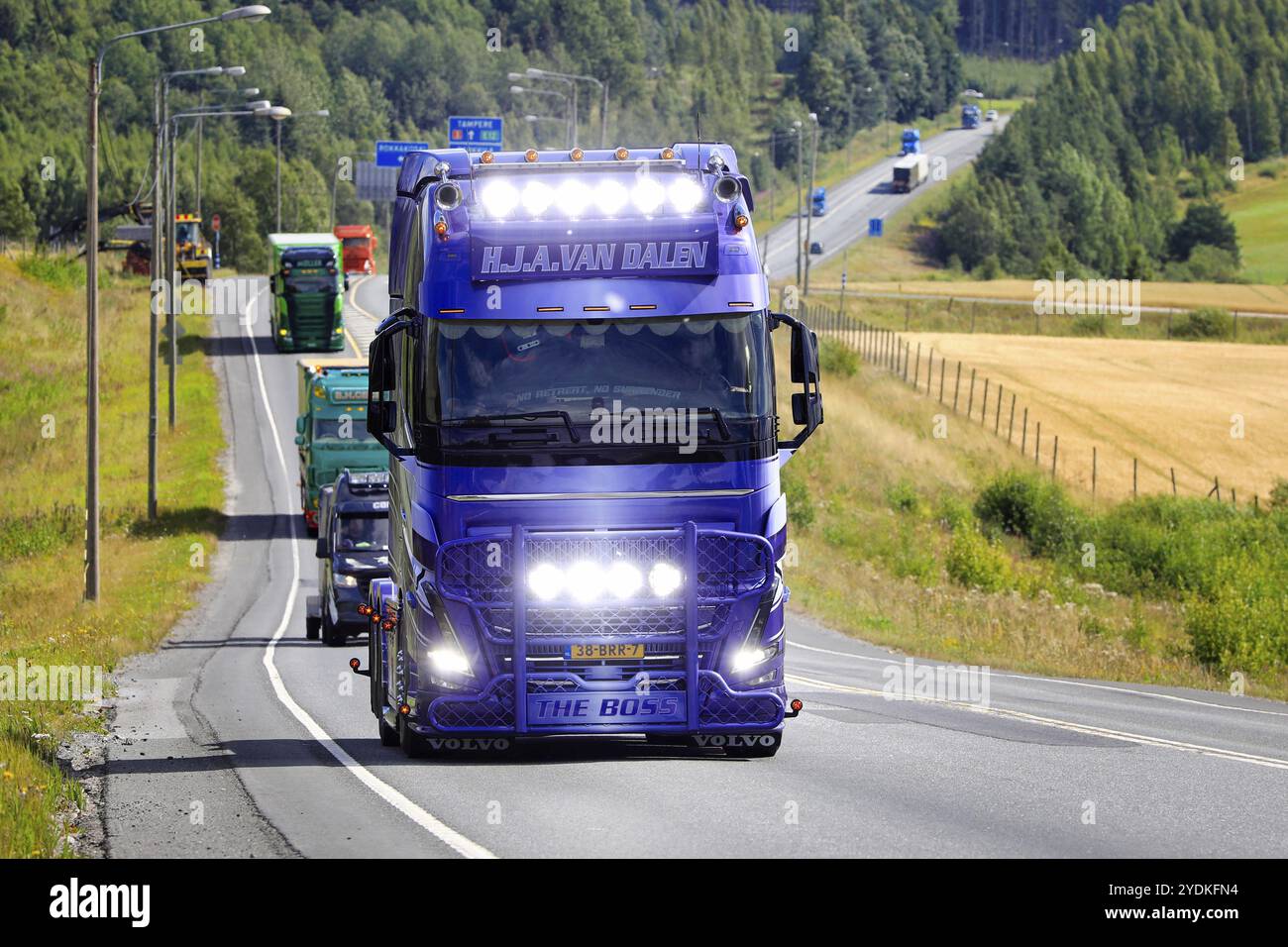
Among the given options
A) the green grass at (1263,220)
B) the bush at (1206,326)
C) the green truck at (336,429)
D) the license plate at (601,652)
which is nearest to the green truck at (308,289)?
Result: the green truck at (336,429)

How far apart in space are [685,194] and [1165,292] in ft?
382

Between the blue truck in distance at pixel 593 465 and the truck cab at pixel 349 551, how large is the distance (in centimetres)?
1472

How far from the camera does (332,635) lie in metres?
29.3

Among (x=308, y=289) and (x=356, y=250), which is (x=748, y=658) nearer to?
(x=308, y=289)

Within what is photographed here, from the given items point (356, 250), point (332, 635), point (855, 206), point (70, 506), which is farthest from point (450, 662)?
point (855, 206)

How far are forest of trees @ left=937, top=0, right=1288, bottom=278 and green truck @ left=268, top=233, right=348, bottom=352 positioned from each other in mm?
78909

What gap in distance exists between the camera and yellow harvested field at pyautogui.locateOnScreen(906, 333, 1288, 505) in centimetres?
6350

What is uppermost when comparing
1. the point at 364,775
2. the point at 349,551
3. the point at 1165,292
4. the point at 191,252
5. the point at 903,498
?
the point at 364,775

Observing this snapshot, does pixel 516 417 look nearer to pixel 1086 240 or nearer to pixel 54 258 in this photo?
pixel 54 258

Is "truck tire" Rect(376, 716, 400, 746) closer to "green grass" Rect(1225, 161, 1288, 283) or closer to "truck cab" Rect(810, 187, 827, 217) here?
"green grass" Rect(1225, 161, 1288, 283)

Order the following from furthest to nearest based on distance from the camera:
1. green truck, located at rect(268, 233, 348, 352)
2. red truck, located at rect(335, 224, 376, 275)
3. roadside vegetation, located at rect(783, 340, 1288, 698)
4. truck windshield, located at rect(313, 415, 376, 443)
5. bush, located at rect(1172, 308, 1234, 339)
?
red truck, located at rect(335, 224, 376, 275)
bush, located at rect(1172, 308, 1234, 339)
green truck, located at rect(268, 233, 348, 352)
truck windshield, located at rect(313, 415, 376, 443)
roadside vegetation, located at rect(783, 340, 1288, 698)

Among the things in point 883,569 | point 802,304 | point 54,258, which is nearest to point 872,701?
point 883,569

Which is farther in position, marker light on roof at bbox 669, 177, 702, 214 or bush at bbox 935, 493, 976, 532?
bush at bbox 935, 493, 976, 532

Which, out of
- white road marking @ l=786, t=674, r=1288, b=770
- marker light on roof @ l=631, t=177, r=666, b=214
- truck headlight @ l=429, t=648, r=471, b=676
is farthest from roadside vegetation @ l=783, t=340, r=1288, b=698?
truck headlight @ l=429, t=648, r=471, b=676
